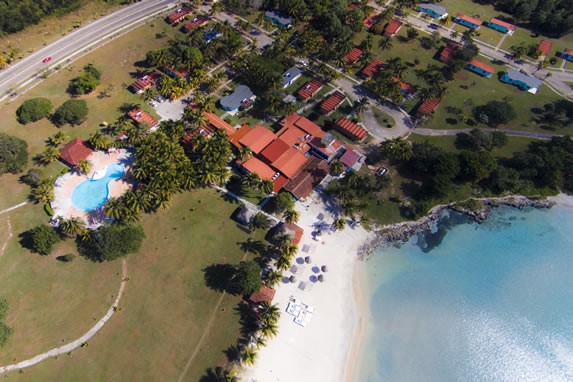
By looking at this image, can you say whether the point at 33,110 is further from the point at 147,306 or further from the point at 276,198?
the point at 276,198

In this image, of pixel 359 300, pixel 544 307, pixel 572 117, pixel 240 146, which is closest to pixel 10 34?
pixel 240 146

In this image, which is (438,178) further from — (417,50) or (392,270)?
(417,50)

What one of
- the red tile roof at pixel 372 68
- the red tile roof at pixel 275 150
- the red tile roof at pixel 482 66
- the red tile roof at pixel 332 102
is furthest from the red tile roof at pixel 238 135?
the red tile roof at pixel 482 66

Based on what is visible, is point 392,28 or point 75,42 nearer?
point 75,42

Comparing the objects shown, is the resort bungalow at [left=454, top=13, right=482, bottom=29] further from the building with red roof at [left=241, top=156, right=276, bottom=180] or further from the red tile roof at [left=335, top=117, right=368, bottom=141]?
the building with red roof at [left=241, top=156, right=276, bottom=180]

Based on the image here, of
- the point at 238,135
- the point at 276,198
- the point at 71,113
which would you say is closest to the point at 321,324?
the point at 276,198
